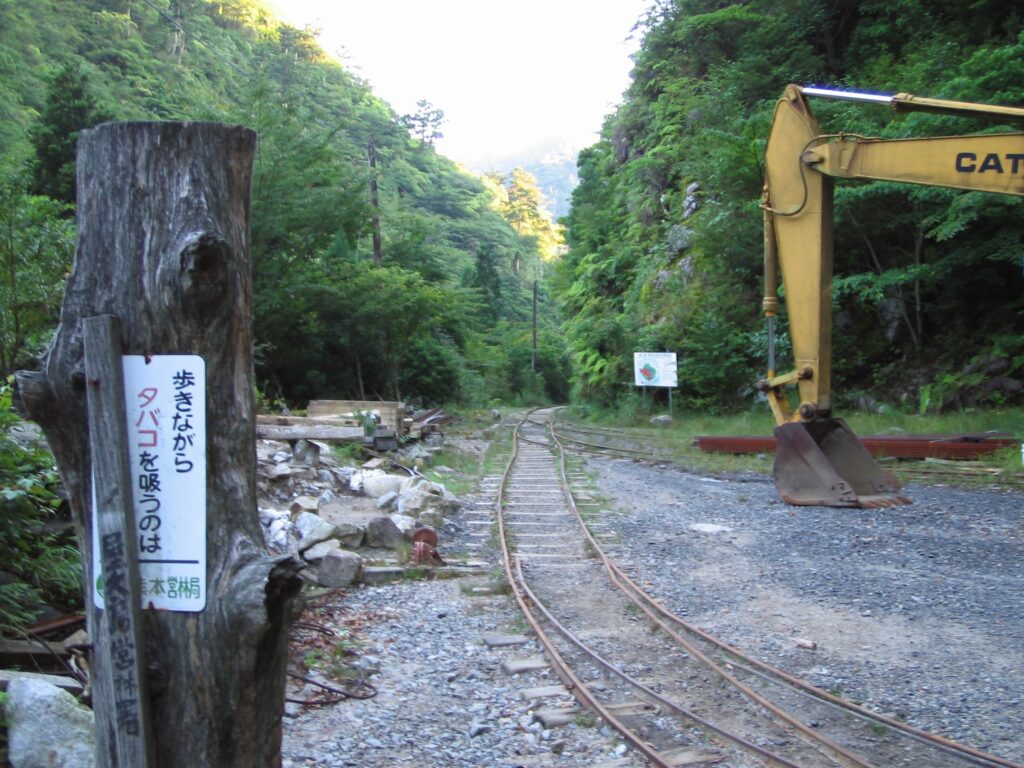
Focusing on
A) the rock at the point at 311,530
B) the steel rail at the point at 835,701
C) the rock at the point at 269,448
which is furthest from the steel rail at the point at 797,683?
the rock at the point at 269,448

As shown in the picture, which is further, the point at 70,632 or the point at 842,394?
the point at 842,394

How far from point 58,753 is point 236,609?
2.05 meters

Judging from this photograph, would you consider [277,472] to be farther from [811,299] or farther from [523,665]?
[811,299]

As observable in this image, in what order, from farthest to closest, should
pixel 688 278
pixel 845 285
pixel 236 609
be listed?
pixel 688 278 → pixel 845 285 → pixel 236 609

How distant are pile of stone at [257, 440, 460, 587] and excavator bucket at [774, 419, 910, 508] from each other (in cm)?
457

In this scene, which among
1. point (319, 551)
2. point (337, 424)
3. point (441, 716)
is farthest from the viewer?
point (337, 424)

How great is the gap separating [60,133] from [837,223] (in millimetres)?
19353

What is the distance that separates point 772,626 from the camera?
6.37 meters

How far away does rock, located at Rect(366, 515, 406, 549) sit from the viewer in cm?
890

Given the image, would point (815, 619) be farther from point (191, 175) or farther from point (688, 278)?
point (688, 278)

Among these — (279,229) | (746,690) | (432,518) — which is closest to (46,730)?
(746,690)

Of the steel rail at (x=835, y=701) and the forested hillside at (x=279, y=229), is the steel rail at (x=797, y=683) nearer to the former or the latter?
the steel rail at (x=835, y=701)

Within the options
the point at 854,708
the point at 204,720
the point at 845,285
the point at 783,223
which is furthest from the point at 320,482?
the point at 845,285

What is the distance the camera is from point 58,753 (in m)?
3.46
